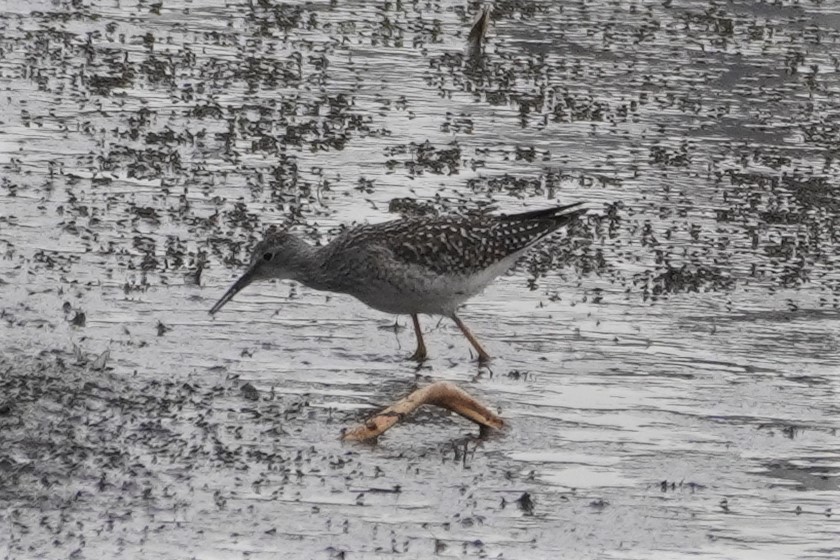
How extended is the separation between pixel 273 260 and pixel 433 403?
1.82 m

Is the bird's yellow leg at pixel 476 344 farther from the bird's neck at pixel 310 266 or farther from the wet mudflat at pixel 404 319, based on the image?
the bird's neck at pixel 310 266

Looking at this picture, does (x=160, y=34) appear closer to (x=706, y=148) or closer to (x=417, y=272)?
(x=706, y=148)

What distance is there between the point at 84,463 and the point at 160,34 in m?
11.3

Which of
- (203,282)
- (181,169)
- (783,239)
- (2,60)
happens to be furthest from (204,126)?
(783,239)

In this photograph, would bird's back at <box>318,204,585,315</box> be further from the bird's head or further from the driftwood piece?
the driftwood piece

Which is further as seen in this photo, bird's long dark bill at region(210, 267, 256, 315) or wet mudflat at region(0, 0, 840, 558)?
bird's long dark bill at region(210, 267, 256, 315)

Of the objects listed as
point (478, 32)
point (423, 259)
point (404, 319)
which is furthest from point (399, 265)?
point (478, 32)

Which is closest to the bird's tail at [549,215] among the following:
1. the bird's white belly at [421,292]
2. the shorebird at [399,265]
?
the shorebird at [399,265]

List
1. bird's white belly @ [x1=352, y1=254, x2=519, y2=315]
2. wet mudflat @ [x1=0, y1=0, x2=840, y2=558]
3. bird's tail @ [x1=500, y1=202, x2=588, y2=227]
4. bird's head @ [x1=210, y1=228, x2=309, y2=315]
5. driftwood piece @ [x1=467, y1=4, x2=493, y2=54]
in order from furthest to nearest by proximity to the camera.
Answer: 1. driftwood piece @ [x1=467, y1=4, x2=493, y2=54]
2. bird's tail @ [x1=500, y1=202, x2=588, y2=227]
3. bird's head @ [x1=210, y1=228, x2=309, y2=315]
4. bird's white belly @ [x1=352, y1=254, x2=519, y2=315]
5. wet mudflat @ [x1=0, y1=0, x2=840, y2=558]

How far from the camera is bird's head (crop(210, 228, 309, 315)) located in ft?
37.9

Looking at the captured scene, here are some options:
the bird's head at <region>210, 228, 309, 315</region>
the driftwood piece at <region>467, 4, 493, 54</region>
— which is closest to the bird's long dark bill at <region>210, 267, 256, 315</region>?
the bird's head at <region>210, 228, 309, 315</region>

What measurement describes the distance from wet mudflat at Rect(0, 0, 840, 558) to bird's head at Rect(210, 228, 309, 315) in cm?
36

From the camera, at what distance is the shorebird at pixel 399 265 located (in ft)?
37.5

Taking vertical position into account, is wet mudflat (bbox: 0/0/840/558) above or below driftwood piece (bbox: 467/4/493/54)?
below
